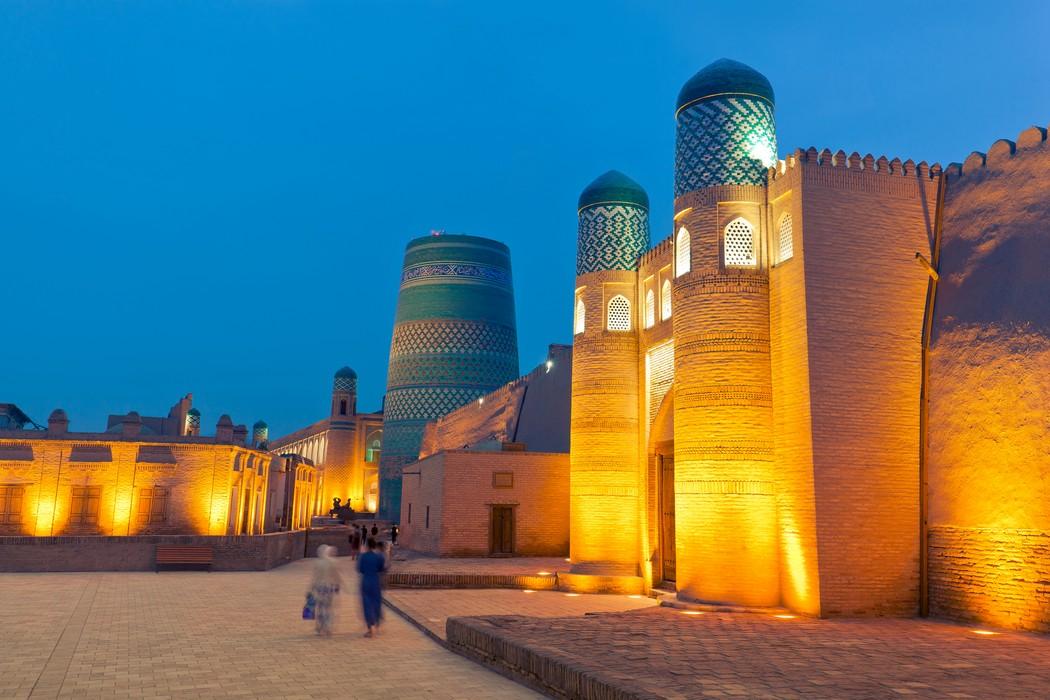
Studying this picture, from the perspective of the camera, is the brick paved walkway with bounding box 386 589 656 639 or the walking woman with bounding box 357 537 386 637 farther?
the brick paved walkway with bounding box 386 589 656 639

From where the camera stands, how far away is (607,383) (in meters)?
15.2

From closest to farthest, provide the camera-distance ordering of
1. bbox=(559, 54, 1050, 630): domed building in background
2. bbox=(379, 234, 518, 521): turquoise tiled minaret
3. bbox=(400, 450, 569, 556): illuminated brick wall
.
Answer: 1. bbox=(559, 54, 1050, 630): domed building in background
2. bbox=(400, 450, 569, 556): illuminated brick wall
3. bbox=(379, 234, 518, 521): turquoise tiled minaret

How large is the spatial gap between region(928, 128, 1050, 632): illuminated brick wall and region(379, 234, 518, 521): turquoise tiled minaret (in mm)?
23584

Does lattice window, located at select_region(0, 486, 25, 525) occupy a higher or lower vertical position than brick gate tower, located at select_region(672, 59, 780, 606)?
lower

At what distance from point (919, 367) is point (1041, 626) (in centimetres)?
335

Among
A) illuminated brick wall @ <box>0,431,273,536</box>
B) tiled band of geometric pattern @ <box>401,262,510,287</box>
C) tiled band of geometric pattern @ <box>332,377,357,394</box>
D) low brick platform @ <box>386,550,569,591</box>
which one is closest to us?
low brick platform @ <box>386,550,569,591</box>

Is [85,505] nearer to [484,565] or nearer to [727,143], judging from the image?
[484,565]

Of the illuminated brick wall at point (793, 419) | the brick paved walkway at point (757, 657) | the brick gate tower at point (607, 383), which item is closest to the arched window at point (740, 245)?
the illuminated brick wall at point (793, 419)

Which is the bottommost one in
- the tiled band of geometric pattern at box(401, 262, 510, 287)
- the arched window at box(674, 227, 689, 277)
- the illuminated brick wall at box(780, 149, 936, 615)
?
the illuminated brick wall at box(780, 149, 936, 615)

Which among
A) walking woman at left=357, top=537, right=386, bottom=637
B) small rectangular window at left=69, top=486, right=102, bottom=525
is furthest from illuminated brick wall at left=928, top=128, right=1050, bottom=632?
small rectangular window at left=69, top=486, right=102, bottom=525

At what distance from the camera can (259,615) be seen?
9969 millimetres

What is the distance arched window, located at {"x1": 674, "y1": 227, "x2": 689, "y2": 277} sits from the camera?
1276 cm

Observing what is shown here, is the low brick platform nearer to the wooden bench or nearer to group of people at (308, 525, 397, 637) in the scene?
the wooden bench

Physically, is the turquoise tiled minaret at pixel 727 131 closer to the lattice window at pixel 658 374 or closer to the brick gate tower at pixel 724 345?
the brick gate tower at pixel 724 345
